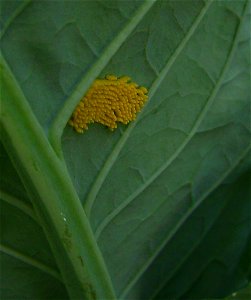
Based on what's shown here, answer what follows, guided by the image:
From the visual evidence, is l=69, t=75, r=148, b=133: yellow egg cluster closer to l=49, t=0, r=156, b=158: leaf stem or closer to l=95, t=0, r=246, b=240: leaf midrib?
l=49, t=0, r=156, b=158: leaf stem

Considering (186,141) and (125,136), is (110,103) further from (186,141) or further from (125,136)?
(186,141)

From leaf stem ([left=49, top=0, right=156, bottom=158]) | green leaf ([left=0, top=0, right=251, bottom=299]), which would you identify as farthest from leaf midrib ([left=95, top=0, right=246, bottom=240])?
leaf stem ([left=49, top=0, right=156, bottom=158])

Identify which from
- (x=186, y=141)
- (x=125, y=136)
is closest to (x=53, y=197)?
(x=125, y=136)

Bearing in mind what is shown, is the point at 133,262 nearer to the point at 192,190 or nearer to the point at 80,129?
the point at 192,190

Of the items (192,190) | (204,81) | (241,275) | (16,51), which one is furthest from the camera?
(241,275)

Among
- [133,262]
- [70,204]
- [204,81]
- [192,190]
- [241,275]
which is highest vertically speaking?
[204,81]

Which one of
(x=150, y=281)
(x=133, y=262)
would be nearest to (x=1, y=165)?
(x=133, y=262)

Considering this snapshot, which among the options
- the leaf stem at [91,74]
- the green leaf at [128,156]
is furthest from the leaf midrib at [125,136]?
the leaf stem at [91,74]
